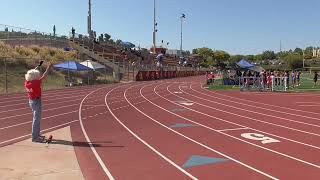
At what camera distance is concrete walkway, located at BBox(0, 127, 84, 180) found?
28.0ft

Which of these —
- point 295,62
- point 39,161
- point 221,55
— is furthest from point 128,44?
point 39,161

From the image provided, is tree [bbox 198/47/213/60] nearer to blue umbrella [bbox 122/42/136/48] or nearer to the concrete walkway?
blue umbrella [bbox 122/42/136/48]

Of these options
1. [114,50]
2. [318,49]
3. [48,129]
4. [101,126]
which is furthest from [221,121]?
[318,49]

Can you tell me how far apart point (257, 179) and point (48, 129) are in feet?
24.9

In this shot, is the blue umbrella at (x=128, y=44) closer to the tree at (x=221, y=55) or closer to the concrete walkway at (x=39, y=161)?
the tree at (x=221, y=55)

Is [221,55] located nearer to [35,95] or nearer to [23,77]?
[23,77]

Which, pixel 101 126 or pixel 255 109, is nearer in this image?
pixel 101 126

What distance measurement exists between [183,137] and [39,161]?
4.55 m

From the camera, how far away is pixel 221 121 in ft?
55.1

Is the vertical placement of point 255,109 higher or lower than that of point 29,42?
lower

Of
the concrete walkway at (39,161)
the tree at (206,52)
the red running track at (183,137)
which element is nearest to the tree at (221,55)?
the tree at (206,52)

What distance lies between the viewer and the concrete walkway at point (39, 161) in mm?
8531

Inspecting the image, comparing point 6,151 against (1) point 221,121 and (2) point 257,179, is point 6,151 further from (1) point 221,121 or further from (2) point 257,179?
(1) point 221,121

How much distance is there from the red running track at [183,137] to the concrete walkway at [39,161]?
0.86 ft
